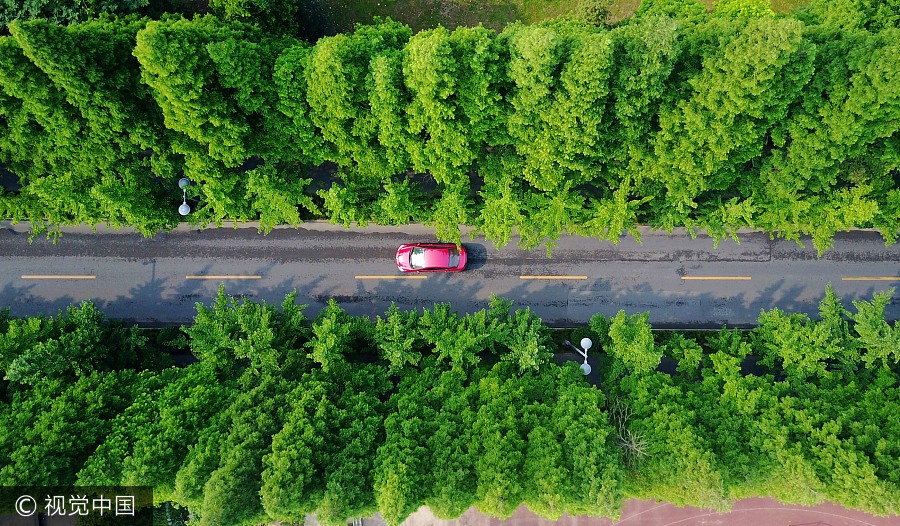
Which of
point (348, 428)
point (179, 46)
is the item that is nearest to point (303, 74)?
point (179, 46)

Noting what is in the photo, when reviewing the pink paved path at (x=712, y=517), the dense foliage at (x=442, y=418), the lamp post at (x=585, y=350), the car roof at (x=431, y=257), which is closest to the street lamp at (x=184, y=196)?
the dense foliage at (x=442, y=418)

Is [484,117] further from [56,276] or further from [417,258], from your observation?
[56,276]

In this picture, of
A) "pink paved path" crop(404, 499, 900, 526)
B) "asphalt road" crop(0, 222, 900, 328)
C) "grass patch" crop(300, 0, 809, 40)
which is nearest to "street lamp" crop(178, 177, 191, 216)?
"asphalt road" crop(0, 222, 900, 328)

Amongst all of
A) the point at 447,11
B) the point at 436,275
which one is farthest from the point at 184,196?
the point at 447,11

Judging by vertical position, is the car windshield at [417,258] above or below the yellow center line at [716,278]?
above

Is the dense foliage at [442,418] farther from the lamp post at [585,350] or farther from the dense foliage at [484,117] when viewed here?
the dense foliage at [484,117]

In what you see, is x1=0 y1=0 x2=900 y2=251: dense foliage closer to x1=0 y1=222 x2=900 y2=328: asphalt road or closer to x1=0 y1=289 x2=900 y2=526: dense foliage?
x1=0 y1=222 x2=900 y2=328: asphalt road
